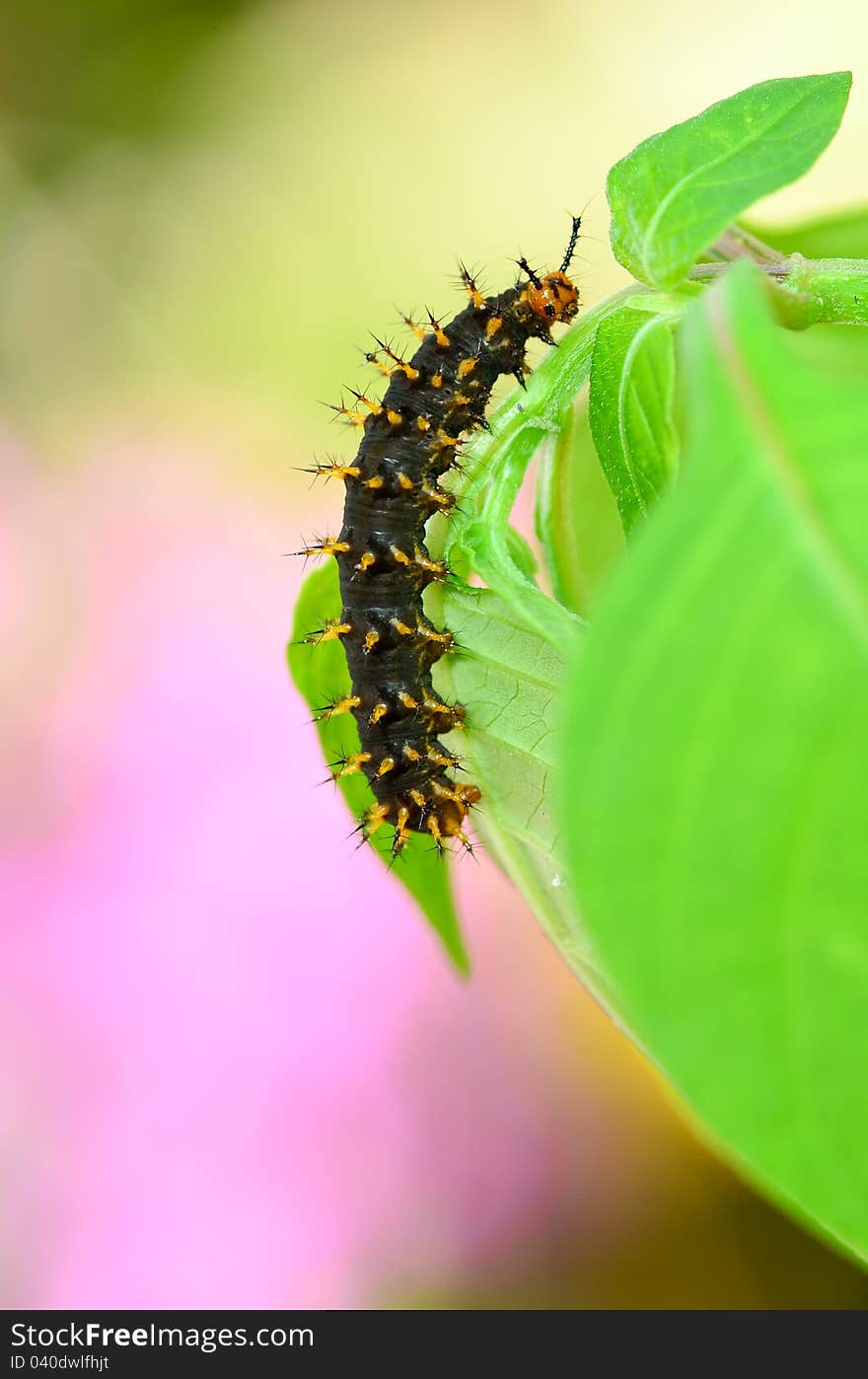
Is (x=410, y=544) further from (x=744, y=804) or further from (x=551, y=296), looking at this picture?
(x=744, y=804)

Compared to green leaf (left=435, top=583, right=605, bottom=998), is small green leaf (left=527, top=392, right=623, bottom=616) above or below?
above

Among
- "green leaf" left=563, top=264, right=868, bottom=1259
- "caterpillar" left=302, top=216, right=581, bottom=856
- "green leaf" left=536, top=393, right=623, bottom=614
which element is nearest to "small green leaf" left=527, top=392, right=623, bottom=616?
"green leaf" left=536, top=393, right=623, bottom=614

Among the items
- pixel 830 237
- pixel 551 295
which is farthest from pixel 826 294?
pixel 551 295

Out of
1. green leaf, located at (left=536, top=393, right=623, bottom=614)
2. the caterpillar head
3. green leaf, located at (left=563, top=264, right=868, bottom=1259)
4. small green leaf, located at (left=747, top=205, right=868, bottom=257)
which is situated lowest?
green leaf, located at (left=563, top=264, right=868, bottom=1259)

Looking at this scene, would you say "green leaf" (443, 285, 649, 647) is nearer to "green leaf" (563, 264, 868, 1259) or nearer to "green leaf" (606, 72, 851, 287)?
"green leaf" (606, 72, 851, 287)

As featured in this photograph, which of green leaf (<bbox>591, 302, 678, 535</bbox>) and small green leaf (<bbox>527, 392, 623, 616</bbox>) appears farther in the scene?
small green leaf (<bbox>527, 392, 623, 616</bbox>)

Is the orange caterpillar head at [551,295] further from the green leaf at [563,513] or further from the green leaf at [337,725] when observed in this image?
the green leaf at [337,725]

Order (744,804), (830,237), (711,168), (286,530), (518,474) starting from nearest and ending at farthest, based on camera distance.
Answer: (744,804), (711,168), (518,474), (830,237), (286,530)
